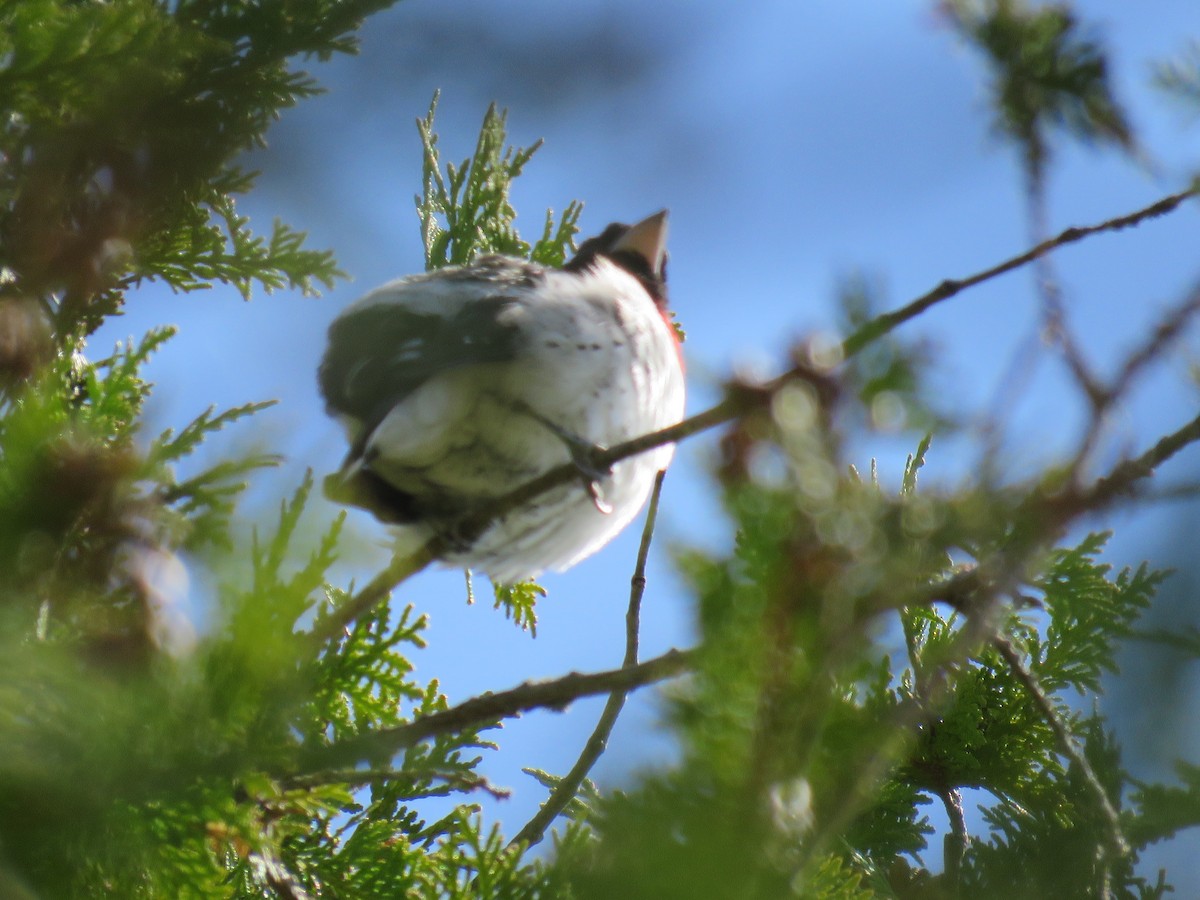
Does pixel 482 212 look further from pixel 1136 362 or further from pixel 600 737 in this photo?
pixel 1136 362

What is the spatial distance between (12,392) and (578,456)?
1180mm

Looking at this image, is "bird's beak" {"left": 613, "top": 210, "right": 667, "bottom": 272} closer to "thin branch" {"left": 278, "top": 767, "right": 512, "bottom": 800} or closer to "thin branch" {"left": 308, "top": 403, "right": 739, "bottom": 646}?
"thin branch" {"left": 308, "top": 403, "right": 739, "bottom": 646}

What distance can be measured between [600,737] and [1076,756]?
1015 mm

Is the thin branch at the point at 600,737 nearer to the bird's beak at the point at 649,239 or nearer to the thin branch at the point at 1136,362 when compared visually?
the thin branch at the point at 1136,362

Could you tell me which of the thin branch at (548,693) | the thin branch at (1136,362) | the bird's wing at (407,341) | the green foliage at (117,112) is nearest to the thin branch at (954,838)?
the thin branch at (548,693)

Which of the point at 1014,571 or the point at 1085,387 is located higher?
the point at 1085,387

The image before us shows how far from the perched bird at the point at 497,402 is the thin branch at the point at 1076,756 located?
904mm

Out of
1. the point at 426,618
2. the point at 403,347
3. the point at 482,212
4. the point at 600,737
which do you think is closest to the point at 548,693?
the point at 426,618

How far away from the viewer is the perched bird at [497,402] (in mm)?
2576

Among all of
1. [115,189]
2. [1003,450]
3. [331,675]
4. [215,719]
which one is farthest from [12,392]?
[1003,450]

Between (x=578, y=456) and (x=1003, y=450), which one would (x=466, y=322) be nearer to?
(x=578, y=456)

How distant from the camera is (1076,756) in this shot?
1536 mm

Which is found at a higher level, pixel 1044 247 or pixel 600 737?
pixel 1044 247

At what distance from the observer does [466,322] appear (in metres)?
2.62
